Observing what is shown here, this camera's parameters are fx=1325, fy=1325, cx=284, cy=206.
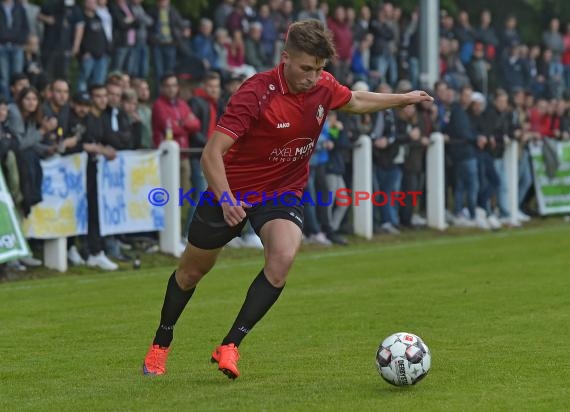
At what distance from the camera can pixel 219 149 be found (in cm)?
802

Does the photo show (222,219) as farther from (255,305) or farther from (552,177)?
(552,177)

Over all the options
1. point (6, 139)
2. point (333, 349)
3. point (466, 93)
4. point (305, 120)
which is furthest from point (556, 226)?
point (305, 120)

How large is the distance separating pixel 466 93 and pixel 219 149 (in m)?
15.7

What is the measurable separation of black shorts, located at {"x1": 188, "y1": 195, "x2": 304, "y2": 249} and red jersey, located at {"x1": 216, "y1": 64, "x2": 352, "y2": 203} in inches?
3.1

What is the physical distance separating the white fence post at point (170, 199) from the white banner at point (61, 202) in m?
1.52

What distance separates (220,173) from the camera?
8.02m

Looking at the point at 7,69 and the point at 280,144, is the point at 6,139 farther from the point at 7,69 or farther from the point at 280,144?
the point at 280,144

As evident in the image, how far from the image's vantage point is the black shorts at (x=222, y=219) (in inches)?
331

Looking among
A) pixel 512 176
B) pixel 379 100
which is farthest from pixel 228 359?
pixel 512 176

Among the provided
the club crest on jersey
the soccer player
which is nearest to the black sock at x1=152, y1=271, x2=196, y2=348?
the soccer player

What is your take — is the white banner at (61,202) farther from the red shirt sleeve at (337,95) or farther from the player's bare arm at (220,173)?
the player's bare arm at (220,173)

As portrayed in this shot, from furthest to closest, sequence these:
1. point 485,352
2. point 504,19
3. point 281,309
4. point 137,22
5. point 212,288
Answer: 1. point 504,19
2. point 137,22
3. point 212,288
4. point 281,309
5. point 485,352

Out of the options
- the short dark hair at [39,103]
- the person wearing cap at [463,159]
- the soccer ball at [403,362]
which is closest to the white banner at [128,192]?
the short dark hair at [39,103]

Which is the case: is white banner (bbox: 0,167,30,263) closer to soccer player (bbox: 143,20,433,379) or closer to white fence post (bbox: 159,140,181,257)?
white fence post (bbox: 159,140,181,257)
